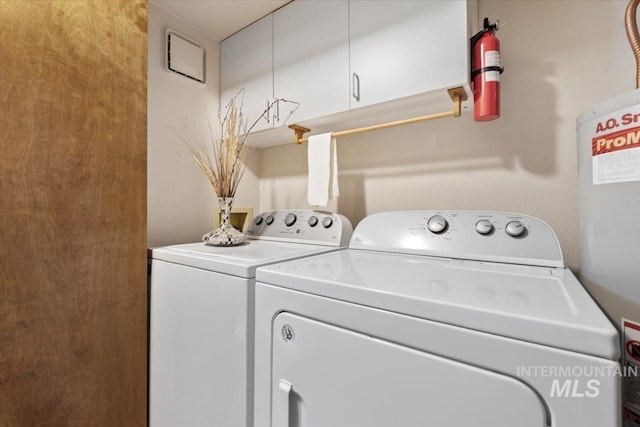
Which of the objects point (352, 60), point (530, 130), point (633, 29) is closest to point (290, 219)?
point (352, 60)

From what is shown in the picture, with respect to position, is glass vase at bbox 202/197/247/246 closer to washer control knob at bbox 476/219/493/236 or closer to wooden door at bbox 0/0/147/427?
wooden door at bbox 0/0/147/427

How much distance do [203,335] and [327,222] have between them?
0.70m

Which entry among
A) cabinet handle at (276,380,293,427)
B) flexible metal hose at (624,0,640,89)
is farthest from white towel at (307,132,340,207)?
flexible metal hose at (624,0,640,89)

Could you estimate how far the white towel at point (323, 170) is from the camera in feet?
4.78

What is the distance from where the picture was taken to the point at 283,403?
73 centimetres

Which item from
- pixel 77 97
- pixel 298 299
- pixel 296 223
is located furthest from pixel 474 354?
pixel 77 97

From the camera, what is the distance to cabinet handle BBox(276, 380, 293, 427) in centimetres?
72

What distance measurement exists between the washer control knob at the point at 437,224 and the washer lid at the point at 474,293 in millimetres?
135

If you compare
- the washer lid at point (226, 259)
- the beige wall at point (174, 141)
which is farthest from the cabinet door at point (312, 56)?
the washer lid at point (226, 259)

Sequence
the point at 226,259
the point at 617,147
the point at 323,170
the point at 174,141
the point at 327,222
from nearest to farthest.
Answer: the point at 617,147 → the point at 226,259 → the point at 327,222 → the point at 323,170 → the point at 174,141

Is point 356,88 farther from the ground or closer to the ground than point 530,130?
farther from the ground

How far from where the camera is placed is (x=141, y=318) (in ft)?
3.79

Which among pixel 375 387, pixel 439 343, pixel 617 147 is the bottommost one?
pixel 375 387

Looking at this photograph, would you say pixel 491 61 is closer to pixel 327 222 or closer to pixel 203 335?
pixel 327 222
